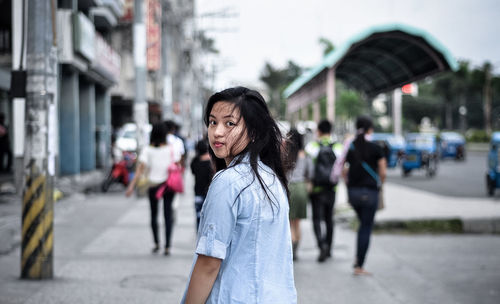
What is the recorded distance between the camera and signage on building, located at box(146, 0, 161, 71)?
973 inches

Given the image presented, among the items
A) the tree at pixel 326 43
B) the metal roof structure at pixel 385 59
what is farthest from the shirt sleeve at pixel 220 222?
the tree at pixel 326 43

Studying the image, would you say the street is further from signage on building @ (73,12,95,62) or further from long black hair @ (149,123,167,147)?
signage on building @ (73,12,95,62)

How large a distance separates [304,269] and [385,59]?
957 centimetres

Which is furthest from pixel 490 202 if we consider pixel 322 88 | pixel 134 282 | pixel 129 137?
pixel 129 137

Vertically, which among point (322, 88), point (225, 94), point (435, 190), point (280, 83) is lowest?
point (435, 190)

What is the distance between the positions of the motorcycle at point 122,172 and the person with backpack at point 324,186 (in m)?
10.3

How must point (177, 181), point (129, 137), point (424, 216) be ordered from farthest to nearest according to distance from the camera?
1. point (129, 137)
2. point (424, 216)
3. point (177, 181)

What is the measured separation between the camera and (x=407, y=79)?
52.0 feet

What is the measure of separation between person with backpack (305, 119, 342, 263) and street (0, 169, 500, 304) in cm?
29

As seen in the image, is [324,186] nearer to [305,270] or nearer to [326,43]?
[305,270]

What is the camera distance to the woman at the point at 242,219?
2.10 metres

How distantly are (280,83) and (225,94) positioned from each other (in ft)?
355

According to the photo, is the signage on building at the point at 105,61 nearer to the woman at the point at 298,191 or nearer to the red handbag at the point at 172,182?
the red handbag at the point at 172,182

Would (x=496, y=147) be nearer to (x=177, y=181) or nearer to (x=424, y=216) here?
(x=424, y=216)
